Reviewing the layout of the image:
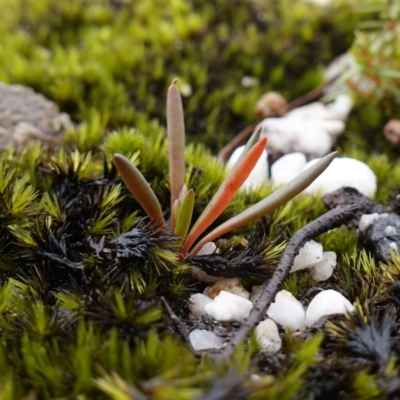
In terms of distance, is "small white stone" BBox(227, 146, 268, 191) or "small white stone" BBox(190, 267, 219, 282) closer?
"small white stone" BBox(190, 267, 219, 282)

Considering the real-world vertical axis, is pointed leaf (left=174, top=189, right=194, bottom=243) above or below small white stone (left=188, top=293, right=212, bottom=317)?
above

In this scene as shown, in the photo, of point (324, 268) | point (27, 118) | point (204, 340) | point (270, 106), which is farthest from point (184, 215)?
point (270, 106)

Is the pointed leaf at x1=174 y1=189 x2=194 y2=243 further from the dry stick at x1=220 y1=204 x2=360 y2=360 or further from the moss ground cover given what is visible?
the dry stick at x1=220 y1=204 x2=360 y2=360

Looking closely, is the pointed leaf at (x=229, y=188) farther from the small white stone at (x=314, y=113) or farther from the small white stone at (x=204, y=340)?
the small white stone at (x=314, y=113)

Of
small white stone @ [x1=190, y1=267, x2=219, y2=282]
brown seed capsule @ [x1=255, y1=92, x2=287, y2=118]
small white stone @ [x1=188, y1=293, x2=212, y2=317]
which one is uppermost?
brown seed capsule @ [x1=255, y1=92, x2=287, y2=118]

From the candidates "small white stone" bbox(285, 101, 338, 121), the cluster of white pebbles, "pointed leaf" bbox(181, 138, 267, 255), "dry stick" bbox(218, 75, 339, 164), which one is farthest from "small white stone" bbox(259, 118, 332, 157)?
the cluster of white pebbles

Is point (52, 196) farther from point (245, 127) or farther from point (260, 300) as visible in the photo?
point (245, 127)

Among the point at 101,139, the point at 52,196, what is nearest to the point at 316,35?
the point at 101,139

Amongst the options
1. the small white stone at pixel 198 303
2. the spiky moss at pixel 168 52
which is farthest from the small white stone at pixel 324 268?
the spiky moss at pixel 168 52
